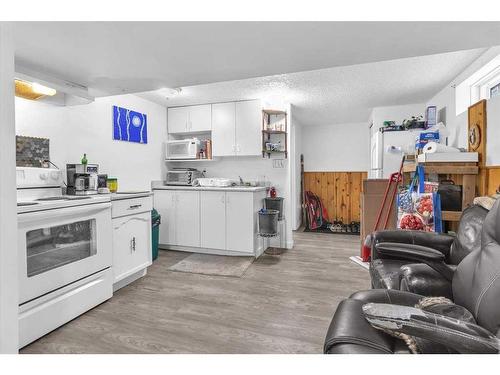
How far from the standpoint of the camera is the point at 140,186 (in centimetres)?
364

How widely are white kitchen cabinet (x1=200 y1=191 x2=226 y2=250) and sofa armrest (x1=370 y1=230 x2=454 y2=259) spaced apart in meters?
1.99

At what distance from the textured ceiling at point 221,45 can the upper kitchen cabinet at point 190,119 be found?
6.47 feet

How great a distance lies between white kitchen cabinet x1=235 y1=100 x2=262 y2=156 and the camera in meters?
3.63

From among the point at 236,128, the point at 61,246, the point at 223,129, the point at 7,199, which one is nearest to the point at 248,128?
the point at 236,128

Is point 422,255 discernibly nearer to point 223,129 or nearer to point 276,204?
point 276,204

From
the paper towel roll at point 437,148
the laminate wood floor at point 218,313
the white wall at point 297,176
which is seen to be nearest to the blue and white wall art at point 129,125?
the laminate wood floor at point 218,313

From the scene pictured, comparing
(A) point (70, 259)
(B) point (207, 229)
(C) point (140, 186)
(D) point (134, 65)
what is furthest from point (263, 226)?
(D) point (134, 65)

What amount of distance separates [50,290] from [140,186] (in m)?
2.03

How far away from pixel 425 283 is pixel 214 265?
7.37ft

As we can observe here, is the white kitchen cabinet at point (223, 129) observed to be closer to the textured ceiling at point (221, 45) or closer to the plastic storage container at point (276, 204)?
the plastic storage container at point (276, 204)

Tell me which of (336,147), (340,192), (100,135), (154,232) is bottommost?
(154,232)

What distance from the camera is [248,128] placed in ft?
12.1

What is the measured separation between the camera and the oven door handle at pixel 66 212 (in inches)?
61.9

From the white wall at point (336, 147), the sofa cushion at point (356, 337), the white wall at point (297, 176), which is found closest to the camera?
the sofa cushion at point (356, 337)
